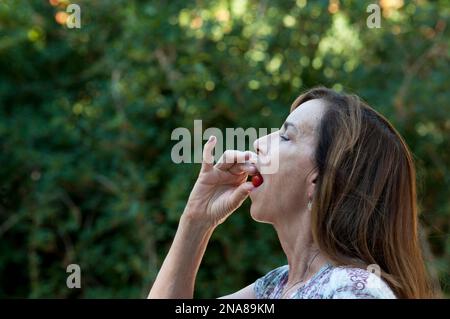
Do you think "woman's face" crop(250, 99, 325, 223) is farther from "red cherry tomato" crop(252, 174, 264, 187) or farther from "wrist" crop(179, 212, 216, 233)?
"wrist" crop(179, 212, 216, 233)

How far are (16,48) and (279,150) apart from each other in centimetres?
224

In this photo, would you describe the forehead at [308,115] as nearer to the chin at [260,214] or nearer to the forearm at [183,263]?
the chin at [260,214]

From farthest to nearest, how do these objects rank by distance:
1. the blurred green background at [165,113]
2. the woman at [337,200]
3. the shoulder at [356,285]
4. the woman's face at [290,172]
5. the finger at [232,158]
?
the blurred green background at [165,113]
the finger at [232,158]
the woman's face at [290,172]
the woman at [337,200]
the shoulder at [356,285]

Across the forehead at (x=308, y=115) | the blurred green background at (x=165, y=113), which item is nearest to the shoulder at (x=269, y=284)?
the forehead at (x=308, y=115)

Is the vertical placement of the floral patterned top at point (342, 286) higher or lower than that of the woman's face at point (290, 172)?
lower

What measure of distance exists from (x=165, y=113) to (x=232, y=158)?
173 centimetres

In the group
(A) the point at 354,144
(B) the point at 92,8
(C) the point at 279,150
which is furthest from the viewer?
(B) the point at 92,8

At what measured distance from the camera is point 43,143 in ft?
11.7

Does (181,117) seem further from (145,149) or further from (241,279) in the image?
(241,279)

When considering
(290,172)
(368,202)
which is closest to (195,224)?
(290,172)

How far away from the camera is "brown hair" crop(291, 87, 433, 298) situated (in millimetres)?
1550

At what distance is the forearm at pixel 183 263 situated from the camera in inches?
71.5

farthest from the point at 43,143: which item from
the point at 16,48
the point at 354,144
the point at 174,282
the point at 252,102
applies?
the point at 354,144

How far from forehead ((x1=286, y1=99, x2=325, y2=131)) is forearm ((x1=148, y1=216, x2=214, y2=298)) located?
346mm
